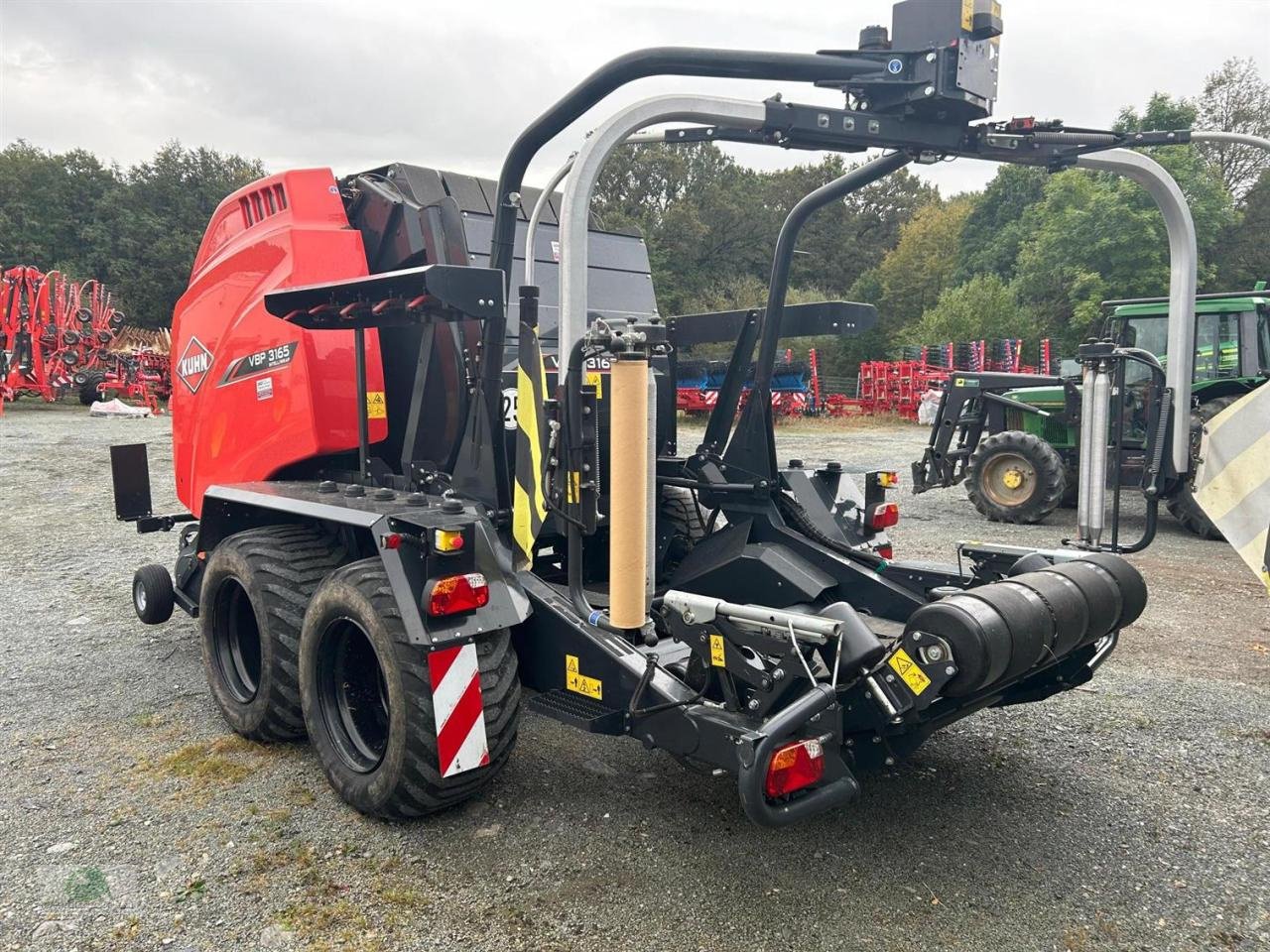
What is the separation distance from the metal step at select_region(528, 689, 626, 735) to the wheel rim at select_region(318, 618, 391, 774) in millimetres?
672

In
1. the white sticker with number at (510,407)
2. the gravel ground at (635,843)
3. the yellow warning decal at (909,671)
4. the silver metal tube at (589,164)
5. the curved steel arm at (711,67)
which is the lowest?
the gravel ground at (635,843)

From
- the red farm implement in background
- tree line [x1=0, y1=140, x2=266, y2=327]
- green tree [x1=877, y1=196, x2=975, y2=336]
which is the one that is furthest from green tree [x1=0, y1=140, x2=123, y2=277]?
green tree [x1=877, y1=196, x2=975, y2=336]

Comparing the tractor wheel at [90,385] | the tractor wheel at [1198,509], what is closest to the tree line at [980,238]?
the tractor wheel at [1198,509]

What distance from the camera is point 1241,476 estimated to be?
11.7 feet

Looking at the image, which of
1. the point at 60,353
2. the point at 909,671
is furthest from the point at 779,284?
the point at 60,353

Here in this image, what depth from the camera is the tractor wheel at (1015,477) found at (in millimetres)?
9539

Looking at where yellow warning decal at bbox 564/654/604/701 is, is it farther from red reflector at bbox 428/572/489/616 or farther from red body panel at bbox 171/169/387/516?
red body panel at bbox 171/169/387/516

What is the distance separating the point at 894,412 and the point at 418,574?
23.6 m

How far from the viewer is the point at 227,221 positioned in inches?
206

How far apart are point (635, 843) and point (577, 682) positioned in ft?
1.85

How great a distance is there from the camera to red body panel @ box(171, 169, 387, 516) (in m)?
4.32

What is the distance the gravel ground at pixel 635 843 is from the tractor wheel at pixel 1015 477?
4.98 metres

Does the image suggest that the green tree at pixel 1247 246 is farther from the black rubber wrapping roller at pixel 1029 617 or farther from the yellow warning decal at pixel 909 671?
the yellow warning decal at pixel 909 671

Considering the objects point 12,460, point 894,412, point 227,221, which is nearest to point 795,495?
point 227,221
